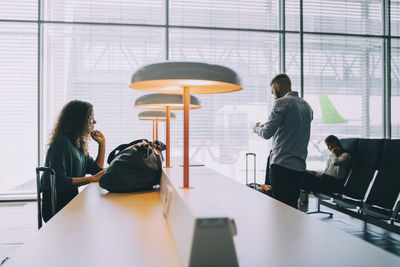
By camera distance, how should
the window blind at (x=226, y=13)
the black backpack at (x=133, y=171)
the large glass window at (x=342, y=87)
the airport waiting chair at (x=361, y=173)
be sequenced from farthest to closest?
1. the large glass window at (x=342, y=87)
2. the window blind at (x=226, y=13)
3. the airport waiting chair at (x=361, y=173)
4. the black backpack at (x=133, y=171)

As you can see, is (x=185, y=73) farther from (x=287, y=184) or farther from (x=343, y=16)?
(x=343, y=16)

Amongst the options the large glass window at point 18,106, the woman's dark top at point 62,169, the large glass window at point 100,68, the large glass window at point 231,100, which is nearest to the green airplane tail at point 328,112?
the large glass window at point 231,100

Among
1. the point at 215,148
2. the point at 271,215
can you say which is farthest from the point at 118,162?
the point at 215,148

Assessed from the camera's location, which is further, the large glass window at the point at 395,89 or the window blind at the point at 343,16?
Answer: the large glass window at the point at 395,89

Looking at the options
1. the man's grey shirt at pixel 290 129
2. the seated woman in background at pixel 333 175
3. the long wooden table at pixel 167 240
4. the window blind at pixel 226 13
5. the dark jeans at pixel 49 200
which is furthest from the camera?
the window blind at pixel 226 13

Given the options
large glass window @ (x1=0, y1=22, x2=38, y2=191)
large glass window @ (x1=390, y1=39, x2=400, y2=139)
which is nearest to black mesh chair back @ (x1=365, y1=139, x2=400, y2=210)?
large glass window @ (x1=390, y1=39, x2=400, y2=139)

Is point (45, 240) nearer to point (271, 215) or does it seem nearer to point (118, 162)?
point (118, 162)

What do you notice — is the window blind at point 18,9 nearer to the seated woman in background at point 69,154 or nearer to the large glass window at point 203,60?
the large glass window at point 203,60

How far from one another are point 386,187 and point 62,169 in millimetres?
2732

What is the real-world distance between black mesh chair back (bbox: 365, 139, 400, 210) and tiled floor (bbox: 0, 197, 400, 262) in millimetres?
374

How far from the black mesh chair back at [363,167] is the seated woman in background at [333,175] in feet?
0.26

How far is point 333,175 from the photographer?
3.30 m

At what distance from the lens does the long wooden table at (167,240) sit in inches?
29.4

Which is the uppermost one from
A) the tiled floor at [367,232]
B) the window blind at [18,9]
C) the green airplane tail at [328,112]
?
the window blind at [18,9]
